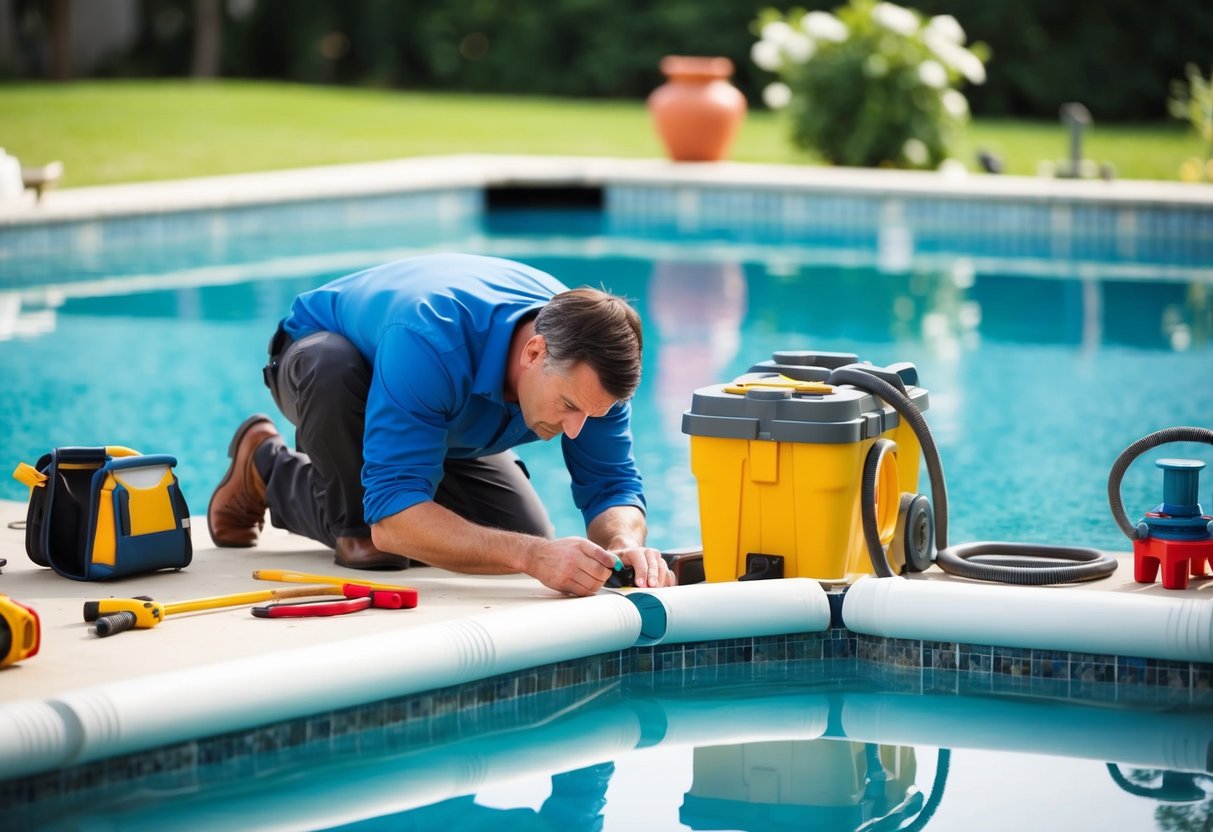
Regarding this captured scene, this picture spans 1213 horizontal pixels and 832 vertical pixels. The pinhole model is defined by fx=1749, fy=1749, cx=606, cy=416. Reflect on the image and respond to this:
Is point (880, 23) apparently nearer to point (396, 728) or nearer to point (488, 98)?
point (488, 98)

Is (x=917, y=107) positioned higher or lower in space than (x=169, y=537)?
higher

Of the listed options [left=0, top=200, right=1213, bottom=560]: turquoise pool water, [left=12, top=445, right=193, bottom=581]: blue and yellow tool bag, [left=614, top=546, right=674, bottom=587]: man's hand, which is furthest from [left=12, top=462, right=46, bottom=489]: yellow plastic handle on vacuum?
[left=0, top=200, right=1213, bottom=560]: turquoise pool water

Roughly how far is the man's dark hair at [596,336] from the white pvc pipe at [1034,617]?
33.0 inches

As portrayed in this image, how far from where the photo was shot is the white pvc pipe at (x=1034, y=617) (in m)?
4.02

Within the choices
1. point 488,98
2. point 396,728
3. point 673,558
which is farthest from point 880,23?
point 396,728

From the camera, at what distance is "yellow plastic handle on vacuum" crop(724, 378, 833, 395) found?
431 cm

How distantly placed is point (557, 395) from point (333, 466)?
0.74 metres

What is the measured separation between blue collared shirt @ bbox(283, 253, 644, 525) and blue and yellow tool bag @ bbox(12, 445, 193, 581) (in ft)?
1.89

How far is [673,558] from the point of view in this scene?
464 centimetres

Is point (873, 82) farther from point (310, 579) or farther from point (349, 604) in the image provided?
point (349, 604)

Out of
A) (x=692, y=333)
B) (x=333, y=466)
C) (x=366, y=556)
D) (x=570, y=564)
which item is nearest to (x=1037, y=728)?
(x=570, y=564)

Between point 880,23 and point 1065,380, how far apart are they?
25.8ft

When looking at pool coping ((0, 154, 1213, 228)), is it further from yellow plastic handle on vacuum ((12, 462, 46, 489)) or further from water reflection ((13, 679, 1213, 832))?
water reflection ((13, 679, 1213, 832))

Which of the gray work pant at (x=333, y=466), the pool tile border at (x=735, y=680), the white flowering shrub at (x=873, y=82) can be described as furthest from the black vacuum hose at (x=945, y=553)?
the white flowering shrub at (x=873, y=82)
